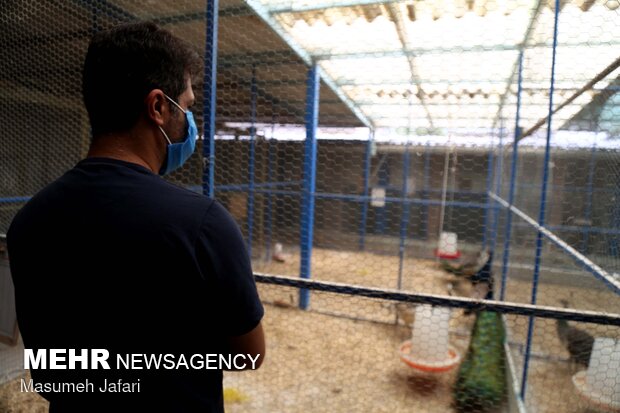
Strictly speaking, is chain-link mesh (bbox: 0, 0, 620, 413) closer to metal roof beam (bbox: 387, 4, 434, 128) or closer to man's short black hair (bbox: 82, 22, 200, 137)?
metal roof beam (bbox: 387, 4, 434, 128)

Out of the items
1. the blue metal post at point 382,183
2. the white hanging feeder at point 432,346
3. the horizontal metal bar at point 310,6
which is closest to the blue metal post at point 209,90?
the horizontal metal bar at point 310,6

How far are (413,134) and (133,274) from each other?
3.60 meters

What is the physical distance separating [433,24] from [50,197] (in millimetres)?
2626

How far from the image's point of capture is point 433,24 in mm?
2559

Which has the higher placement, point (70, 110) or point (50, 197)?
point (70, 110)

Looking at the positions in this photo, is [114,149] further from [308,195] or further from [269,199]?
[269,199]

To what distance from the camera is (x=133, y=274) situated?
1.97 ft

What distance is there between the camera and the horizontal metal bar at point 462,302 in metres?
1.18

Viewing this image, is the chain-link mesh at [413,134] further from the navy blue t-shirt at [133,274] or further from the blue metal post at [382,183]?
the blue metal post at [382,183]

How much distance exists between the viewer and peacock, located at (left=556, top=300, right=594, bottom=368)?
253 centimetres

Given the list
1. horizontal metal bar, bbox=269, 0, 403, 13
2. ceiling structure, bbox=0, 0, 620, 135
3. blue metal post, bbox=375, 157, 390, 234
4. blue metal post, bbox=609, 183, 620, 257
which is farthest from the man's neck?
blue metal post, bbox=375, 157, 390, 234

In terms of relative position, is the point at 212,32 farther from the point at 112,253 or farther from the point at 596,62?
the point at 596,62

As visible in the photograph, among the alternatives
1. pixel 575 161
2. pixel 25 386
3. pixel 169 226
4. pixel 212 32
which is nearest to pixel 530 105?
pixel 575 161

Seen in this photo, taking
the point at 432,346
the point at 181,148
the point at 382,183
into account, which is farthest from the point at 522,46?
the point at 382,183
